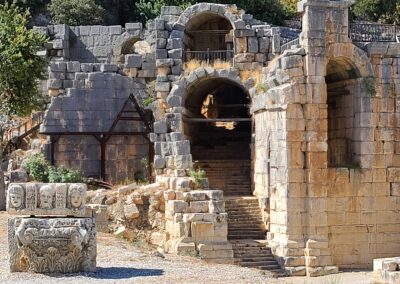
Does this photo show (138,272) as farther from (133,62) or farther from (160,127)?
(133,62)

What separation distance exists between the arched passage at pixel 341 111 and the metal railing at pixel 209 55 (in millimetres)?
4401

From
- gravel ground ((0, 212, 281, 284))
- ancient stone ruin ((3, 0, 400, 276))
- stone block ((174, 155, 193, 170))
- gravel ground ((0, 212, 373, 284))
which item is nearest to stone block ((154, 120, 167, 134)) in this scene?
ancient stone ruin ((3, 0, 400, 276))

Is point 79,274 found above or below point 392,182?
below

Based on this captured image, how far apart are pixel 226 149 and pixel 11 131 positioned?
8067 mm

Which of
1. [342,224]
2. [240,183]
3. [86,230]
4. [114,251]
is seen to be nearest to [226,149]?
[240,183]

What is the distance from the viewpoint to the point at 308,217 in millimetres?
24172

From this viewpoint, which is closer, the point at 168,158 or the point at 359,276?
the point at 359,276

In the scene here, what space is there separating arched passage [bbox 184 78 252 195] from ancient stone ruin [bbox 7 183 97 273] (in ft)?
38.8

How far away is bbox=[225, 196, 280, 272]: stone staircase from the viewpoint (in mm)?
23984

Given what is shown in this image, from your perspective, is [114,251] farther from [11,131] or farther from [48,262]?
[11,131]

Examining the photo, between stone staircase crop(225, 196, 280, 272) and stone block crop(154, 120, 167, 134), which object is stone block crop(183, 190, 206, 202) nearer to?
stone staircase crop(225, 196, 280, 272)

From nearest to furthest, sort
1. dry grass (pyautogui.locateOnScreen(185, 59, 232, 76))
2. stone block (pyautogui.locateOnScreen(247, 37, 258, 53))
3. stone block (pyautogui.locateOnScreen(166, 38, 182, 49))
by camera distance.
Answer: dry grass (pyautogui.locateOnScreen(185, 59, 232, 76)), stone block (pyautogui.locateOnScreen(247, 37, 258, 53)), stone block (pyautogui.locateOnScreen(166, 38, 182, 49))

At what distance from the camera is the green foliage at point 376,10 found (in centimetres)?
4434

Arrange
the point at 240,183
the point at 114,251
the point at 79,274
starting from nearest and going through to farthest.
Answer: the point at 79,274 < the point at 114,251 < the point at 240,183
